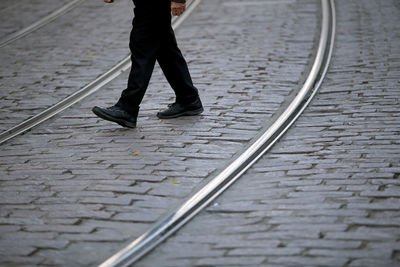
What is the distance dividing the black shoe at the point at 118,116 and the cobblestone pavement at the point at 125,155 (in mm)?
83

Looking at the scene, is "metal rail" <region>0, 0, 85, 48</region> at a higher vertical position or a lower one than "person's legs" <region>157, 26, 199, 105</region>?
lower

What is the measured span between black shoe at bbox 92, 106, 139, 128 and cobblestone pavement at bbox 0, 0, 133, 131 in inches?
40.8

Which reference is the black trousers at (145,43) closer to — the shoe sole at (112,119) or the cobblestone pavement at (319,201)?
the shoe sole at (112,119)

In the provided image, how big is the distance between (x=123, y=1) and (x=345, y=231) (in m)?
10.9

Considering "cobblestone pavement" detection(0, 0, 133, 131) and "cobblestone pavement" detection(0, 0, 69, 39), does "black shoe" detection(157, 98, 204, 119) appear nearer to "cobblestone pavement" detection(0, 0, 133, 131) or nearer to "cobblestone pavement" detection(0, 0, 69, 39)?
"cobblestone pavement" detection(0, 0, 133, 131)

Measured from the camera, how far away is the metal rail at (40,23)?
10622mm

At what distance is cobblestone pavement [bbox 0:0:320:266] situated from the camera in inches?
159

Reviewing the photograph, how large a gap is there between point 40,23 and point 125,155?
693cm

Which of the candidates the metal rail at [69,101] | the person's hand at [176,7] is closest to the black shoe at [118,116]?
the metal rail at [69,101]

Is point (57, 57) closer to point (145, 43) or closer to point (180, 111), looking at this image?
point (180, 111)

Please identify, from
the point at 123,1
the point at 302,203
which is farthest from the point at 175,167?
the point at 123,1

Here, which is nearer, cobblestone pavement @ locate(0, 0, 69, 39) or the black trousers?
the black trousers

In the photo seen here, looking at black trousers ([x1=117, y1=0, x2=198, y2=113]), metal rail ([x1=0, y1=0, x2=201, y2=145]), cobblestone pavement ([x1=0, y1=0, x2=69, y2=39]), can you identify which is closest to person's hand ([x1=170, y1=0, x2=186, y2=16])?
black trousers ([x1=117, y1=0, x2=198, y2=113])

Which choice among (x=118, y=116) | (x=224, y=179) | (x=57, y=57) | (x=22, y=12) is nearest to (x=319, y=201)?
(x=224, y=179)
